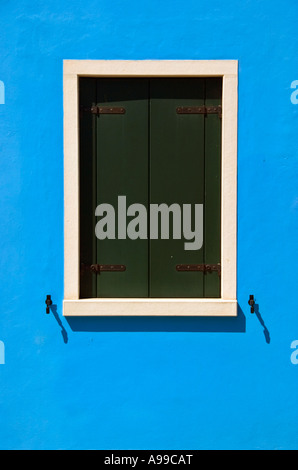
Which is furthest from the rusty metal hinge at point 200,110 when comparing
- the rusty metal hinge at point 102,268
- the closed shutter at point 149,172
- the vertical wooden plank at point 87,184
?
the rusty metal hinge at point 102,268

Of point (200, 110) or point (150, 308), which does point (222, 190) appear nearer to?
point (200, 110)

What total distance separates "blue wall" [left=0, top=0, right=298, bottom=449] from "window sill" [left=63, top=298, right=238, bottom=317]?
0.08 meters

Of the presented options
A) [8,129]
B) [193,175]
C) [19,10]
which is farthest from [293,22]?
[8,129]

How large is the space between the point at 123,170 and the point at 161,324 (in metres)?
1.23

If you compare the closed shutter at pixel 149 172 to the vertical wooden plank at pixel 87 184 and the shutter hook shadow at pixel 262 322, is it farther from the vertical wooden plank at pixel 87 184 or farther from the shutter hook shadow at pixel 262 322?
the shutter hook shadow at pixel 262 322

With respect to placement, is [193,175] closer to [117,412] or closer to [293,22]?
[293,22]

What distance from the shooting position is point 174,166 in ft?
12.7

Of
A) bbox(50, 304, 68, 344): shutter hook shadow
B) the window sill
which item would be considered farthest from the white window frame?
bbox(50, 304, 68, 344): shutter hook shadow

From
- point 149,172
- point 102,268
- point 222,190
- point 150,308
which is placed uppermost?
point 149,172

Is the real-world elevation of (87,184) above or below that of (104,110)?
below

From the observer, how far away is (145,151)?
388 centimetres

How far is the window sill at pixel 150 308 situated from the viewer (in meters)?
3.76

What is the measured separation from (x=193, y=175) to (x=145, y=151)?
0.42 m

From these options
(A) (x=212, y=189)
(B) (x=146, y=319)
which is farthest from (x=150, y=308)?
(A) (x=212, y=189)
